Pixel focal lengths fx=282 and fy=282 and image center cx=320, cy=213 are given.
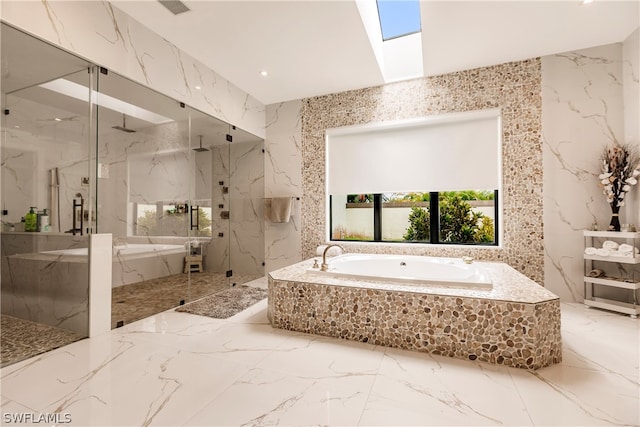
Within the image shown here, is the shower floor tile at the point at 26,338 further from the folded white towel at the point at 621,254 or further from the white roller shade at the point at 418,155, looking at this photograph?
the folded white towel at the point at 621,254

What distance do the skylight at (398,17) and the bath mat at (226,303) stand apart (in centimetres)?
337

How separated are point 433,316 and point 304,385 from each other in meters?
0.95

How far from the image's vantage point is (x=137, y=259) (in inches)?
113

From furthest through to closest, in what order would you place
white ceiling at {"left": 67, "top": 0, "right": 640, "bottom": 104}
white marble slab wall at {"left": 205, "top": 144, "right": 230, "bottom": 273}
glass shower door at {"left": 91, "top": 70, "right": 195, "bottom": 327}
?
white marble slab wall at {"left": 205, "top": 144, "right": 230, "bottom": 273} → glass shower door at {"left": 91, "top": 70, "right": 195, "bottom": 327} → white ceiling at {"left": 67, "top": 0, "right": 640, "bottom": 104}

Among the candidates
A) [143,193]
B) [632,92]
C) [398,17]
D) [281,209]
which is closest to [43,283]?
[143,193]

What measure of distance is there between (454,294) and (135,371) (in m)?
2.03

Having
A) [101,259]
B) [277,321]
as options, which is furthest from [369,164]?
[101,259]

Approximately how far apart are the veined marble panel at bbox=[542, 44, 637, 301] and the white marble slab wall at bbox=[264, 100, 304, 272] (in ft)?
9.72

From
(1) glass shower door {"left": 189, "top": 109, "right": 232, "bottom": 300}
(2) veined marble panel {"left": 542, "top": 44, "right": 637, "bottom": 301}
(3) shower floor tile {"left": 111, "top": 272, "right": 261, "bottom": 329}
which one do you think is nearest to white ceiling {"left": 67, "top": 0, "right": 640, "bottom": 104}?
(2) veined marble panel {"left": 542, "top": 44, "right": 637, "bottom": 301}

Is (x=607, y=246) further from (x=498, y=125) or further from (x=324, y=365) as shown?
(x=324, y=365)

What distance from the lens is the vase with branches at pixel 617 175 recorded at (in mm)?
2672

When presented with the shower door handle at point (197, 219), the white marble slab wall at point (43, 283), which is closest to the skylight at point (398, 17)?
the shower door handle at point (197, 219)

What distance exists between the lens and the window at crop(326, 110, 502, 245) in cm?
334

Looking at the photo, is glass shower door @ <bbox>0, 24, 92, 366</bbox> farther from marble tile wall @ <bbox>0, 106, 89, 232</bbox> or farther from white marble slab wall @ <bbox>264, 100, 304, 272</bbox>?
white marble slab wall @ <bbox>264, 100, 304, 272</bbox>
